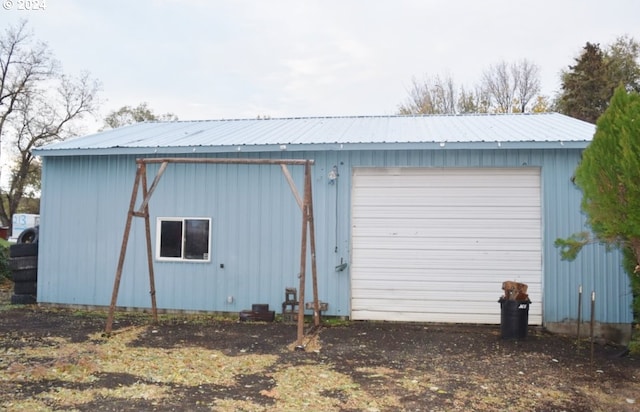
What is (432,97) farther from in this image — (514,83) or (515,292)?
(515,292)

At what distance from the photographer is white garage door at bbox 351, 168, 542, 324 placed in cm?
854

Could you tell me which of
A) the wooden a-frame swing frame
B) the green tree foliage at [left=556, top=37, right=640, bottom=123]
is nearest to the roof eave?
the wooden a-frame swing frame

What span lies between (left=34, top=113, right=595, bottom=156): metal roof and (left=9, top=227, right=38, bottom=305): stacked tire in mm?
2124

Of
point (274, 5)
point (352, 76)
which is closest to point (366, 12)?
point (274, 5)

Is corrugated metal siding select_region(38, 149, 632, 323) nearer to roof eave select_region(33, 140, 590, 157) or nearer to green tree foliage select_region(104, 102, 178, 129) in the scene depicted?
roof eave select_region(33, 140, 590, 157)

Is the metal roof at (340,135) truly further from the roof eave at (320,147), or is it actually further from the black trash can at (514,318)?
the black trash can at (514,318)

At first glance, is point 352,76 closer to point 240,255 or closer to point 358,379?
point 240,255

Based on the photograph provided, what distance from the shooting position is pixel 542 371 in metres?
5.80

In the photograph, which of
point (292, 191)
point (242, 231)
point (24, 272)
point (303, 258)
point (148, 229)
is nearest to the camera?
point (303, 258)

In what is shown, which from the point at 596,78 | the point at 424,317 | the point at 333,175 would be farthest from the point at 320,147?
the point at 596,78

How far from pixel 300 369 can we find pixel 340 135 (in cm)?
488

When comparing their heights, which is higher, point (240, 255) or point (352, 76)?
point (352, 76)

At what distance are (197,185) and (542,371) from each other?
638cm

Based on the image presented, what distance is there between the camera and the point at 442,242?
8734 millimetres
